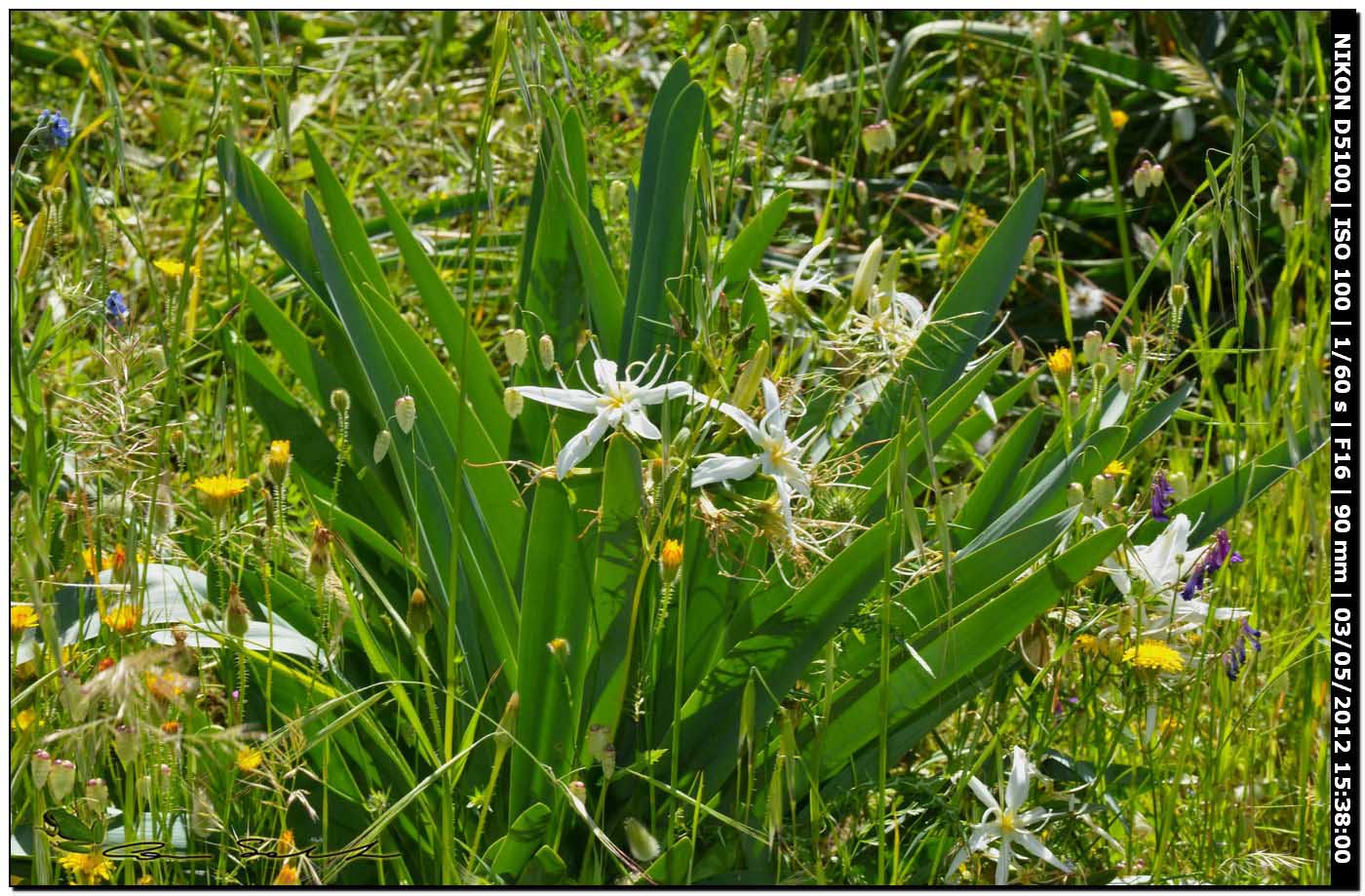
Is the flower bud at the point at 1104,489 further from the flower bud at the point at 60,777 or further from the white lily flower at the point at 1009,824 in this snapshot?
the flower bud at the point at 60,777

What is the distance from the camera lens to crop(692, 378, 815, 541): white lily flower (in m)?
0.92

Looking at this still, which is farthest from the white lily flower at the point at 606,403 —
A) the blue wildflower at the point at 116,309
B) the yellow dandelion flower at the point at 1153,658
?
the blue wildflower at the point at 116,309

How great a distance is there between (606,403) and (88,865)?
52 centimetres

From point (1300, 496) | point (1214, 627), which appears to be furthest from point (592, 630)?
point (1300, 496)

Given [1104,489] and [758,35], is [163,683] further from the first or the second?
[758,35]

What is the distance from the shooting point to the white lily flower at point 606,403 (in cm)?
92

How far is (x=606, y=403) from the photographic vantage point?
958 millimetres

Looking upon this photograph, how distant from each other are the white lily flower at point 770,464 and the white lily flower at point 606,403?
0.15 ft

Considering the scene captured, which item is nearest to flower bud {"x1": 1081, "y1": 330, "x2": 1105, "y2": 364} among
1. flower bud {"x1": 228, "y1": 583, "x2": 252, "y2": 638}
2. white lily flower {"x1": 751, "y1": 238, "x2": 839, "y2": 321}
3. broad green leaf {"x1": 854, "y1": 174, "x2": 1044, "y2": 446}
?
broad green leaf {"x1": 854, "y1": 174, "x2": 1044, "y2": 446}

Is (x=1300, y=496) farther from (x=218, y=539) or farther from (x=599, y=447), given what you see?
(x=218, y=539)

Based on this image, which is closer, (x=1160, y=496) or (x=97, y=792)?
(x=97, y=792)

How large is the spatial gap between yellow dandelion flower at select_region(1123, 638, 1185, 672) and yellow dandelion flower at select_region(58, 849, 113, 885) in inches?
32.9

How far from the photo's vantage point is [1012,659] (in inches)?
46.1

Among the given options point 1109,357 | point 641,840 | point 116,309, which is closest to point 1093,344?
point 1109,357
